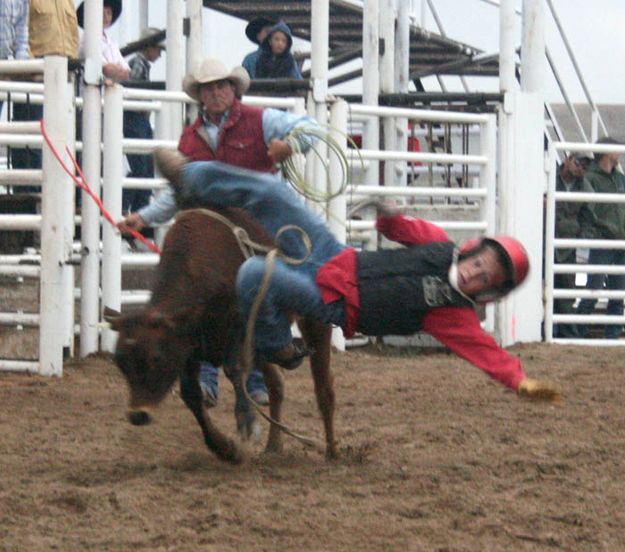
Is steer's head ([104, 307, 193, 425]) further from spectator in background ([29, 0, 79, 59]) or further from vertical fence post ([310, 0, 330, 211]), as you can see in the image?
vertical fence post ([310, 0, 330, 211])

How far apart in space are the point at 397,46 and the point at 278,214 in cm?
727

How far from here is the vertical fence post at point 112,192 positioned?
8.98 metres

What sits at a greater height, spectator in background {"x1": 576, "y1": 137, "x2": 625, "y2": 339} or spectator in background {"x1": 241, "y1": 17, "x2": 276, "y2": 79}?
spectator in background {"x1": 241, "y1": 17, "x2": 276, "y2": 79}

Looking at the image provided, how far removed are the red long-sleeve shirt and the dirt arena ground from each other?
0.48 meters

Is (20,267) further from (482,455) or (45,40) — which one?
(482,455)

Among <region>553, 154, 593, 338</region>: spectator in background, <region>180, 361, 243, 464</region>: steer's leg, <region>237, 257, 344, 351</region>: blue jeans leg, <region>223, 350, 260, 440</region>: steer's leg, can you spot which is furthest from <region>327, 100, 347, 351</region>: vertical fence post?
<region>237, 257, 344, 351</region>: blue jeans leg

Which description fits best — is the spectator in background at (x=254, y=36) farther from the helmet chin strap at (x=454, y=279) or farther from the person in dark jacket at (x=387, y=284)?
the helmet chin strap at (x=454, y=279)

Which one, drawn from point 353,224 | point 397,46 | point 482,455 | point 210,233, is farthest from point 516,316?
point 210,233

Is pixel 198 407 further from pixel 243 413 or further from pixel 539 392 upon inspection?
pixel 539 392

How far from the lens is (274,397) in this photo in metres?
6.22

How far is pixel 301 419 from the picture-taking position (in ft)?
23.3

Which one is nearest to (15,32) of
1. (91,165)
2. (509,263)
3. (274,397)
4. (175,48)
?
(91,165)

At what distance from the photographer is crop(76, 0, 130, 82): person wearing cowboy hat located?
913 cm

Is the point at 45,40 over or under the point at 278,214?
over
